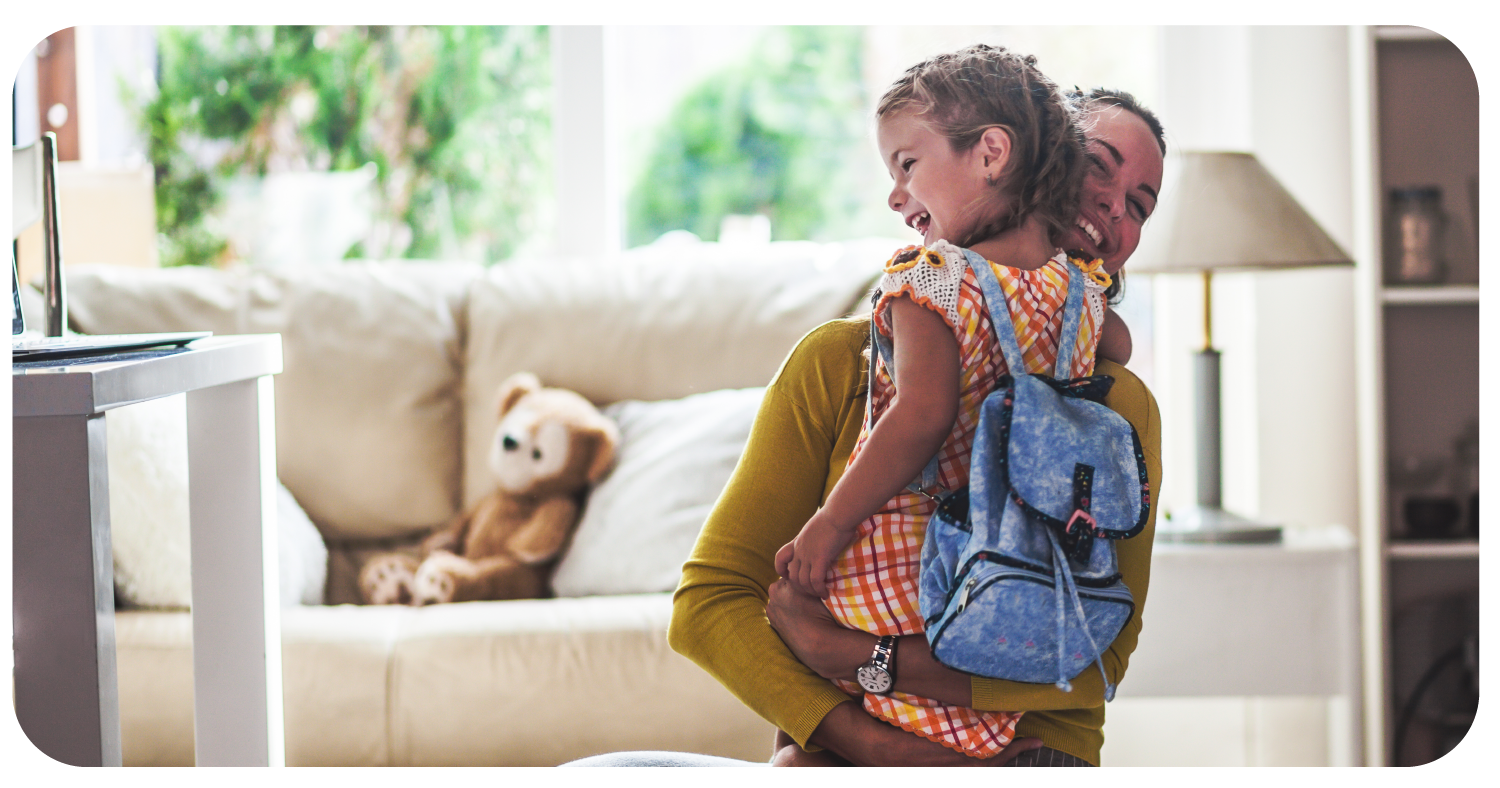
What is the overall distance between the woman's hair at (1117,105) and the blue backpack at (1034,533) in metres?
0.14

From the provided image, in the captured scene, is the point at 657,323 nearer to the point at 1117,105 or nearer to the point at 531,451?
the point at 531,451

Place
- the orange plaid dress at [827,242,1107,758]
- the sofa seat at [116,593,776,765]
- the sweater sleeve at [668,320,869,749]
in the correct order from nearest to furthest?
the orange plaid dress at [827,242,1107,758]
the sweater sleeve at [668,320,869,749]
the sofa seat at [116,593,776,765]

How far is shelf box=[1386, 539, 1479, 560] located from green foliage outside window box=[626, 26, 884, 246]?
106 cm

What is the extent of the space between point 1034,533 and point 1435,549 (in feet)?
4.48

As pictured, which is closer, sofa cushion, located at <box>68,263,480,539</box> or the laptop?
the laptop

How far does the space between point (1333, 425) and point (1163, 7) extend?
1.25 m

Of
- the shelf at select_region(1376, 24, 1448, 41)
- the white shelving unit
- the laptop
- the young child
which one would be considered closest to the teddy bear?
the laptop

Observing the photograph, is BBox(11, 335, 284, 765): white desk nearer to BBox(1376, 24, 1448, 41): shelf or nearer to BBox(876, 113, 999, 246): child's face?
BBox(876, 113, 999, 246): child's face

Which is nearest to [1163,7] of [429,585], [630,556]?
[630,556]

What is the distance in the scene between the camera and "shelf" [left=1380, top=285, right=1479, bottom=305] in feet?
5.43

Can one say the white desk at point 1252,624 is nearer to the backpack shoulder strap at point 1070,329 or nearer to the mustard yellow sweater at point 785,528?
the mustard yellow sweater at point 785,528

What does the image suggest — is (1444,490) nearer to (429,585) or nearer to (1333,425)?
(1333,425)

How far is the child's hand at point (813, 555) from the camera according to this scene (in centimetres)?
70

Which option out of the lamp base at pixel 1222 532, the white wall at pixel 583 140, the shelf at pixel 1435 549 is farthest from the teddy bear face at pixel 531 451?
the shelf at pixel 1435 549
